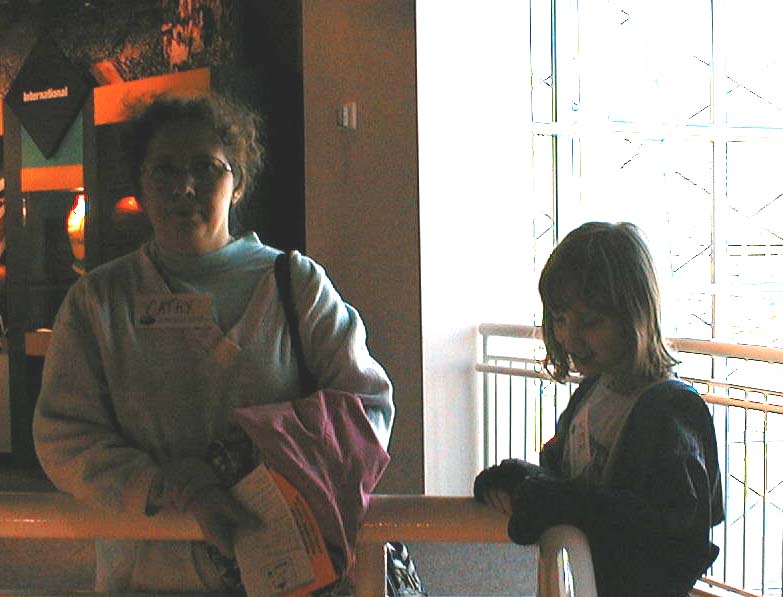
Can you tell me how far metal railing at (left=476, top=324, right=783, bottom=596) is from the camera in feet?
13.0

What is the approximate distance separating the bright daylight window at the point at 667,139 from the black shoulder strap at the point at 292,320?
408cm

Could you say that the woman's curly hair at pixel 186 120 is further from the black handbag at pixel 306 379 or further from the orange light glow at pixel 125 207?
the orange light glow at pixel 125 207

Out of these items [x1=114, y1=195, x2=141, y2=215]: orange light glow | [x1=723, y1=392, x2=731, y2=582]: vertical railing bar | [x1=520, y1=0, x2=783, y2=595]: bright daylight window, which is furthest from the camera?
[x1=114, y1=195, x2=141, y2=215]: orange light glow

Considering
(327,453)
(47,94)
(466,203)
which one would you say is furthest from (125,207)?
(327,453)

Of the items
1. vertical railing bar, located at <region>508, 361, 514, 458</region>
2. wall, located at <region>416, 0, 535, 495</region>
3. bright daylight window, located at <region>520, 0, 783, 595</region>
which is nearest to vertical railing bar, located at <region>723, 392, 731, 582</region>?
vertical railing bar, located at <region>508, 361, 514, 458</region>

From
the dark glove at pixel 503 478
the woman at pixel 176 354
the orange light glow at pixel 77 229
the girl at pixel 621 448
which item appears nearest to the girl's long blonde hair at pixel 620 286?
the girl at pixel 621 448

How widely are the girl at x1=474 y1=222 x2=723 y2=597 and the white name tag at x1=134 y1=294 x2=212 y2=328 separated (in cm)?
46

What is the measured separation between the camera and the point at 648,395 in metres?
1.44

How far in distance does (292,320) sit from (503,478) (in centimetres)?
38

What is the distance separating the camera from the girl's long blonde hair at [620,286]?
4.85 ft

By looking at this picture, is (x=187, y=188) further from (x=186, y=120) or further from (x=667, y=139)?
(x=667, y=139)

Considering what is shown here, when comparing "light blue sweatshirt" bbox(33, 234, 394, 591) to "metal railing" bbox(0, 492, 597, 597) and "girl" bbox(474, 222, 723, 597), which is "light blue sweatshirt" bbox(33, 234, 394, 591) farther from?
"girl" bbox(474, 222, 723, 597)

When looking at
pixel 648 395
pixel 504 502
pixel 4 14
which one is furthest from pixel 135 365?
pixel 4 14

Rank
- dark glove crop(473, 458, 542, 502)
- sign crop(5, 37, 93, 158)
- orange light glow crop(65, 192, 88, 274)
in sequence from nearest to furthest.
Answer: dark glove crop(473, 458, 542, 502), orange light glow crop(65, 192, 88, 274), sign crop(5, 37, 93, 158)
